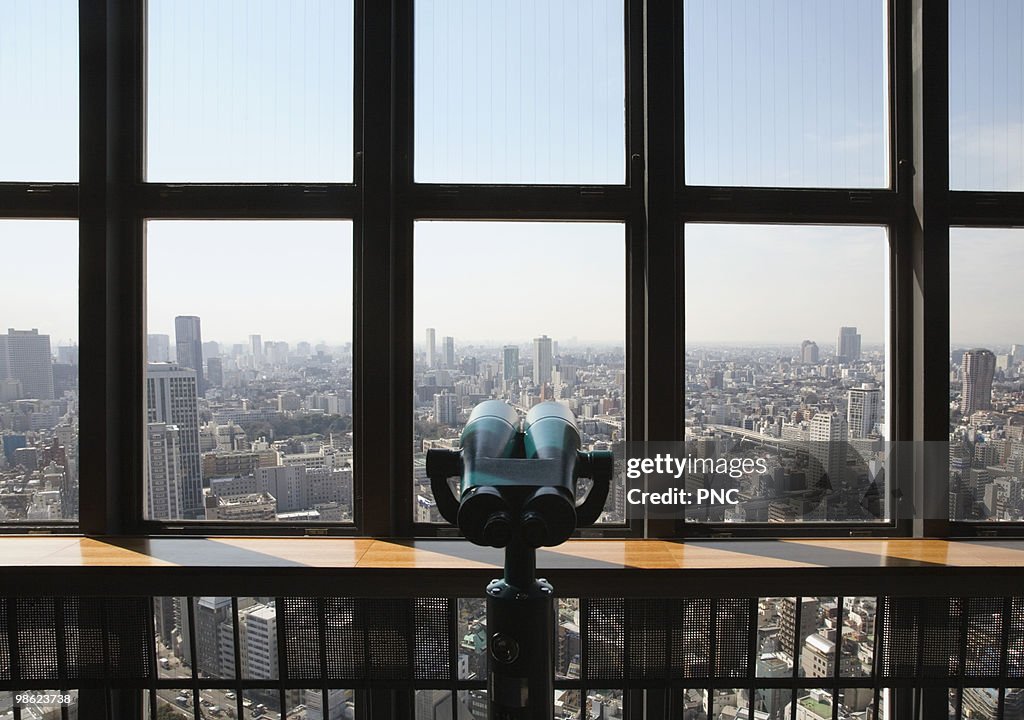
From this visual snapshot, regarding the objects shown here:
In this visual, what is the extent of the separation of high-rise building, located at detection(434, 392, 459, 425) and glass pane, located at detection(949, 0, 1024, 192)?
1885 mm

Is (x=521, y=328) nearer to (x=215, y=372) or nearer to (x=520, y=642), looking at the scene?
(x=215, y=372)

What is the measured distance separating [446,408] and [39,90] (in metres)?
1.83

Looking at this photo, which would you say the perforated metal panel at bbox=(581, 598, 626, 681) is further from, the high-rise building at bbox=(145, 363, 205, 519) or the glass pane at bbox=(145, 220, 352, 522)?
the high-rise building at bbox=(145, 363, 205, 519)

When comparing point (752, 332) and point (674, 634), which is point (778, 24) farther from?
point (674, 634)

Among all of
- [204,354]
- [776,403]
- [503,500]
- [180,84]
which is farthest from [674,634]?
[180,84]

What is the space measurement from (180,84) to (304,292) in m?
0.87

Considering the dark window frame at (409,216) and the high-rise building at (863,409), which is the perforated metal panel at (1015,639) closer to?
the dark window frame at (409,216)

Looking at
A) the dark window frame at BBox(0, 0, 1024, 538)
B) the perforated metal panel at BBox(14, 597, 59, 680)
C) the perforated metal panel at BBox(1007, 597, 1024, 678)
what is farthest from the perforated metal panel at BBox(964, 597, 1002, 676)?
the perforated metal panel at BBox(14, 597, 59, 680)

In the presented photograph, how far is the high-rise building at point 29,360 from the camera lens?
7.65ft

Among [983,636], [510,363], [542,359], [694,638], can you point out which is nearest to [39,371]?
[510,363]

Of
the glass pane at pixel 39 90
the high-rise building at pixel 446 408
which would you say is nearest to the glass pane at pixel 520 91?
the high-rise building at pixel 446 408

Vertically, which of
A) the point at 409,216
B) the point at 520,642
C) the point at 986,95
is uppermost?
the point at 986,95

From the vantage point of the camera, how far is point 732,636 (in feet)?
6.93

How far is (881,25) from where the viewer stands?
236cm
